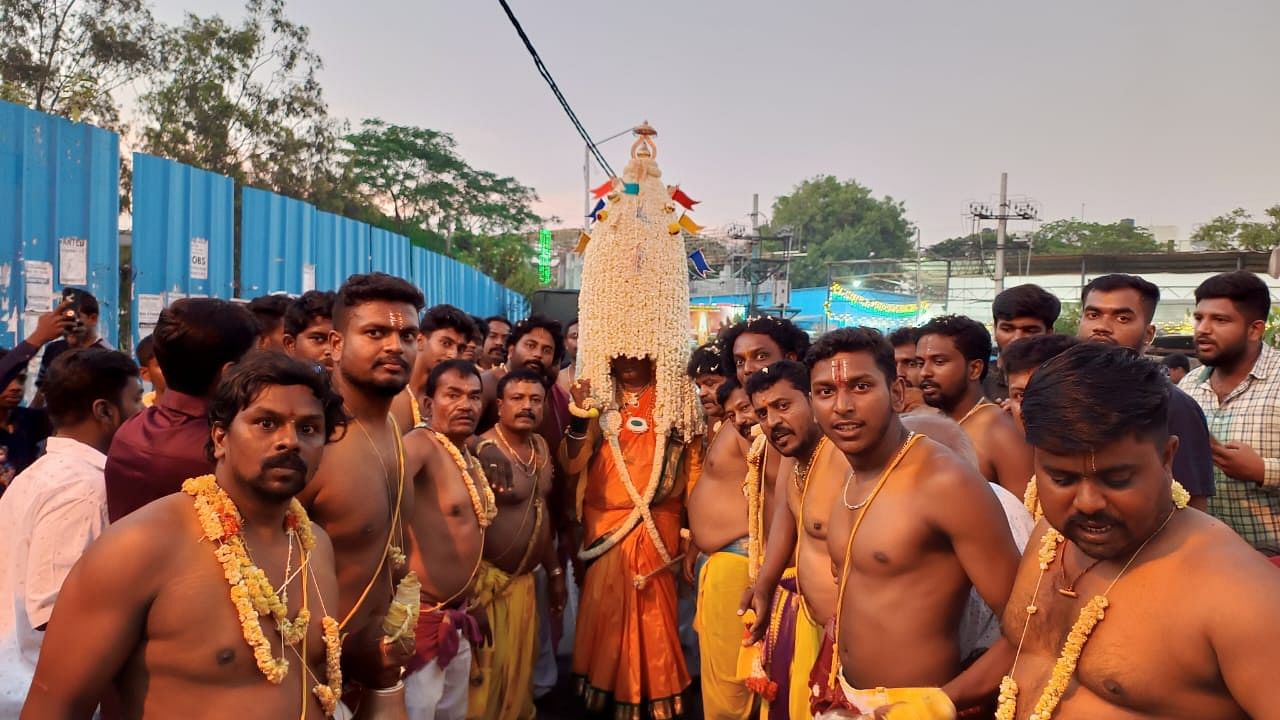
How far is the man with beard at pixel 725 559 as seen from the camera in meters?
5.12

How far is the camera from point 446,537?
4.46 metres

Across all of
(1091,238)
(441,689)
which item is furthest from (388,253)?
(1091,238)

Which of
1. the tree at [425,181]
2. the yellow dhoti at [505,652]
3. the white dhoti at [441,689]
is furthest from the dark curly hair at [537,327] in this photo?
the tree at [425,181]

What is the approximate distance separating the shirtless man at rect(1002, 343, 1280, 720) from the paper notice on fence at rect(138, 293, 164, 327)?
624 cm

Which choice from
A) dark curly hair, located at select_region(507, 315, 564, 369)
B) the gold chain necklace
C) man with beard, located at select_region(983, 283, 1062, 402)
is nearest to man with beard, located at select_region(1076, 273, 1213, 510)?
man with beard, located at select_region(983, 283, 1062, 402)

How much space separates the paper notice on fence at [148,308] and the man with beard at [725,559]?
13.3 feet

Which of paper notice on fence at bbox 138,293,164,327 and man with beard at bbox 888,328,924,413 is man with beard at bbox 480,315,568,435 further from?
paper notice on fence at bbox 138,293,164,327

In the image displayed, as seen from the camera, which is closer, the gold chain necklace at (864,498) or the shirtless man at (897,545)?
the shirtless man at (897,545)

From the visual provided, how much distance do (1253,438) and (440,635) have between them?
11.9 ft

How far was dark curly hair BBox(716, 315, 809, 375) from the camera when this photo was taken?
554cm

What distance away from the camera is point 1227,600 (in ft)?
6.05

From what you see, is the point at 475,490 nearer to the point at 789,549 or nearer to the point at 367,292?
the point at 367,292

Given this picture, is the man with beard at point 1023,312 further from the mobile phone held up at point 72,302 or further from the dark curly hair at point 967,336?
the mobile phone held up at point 72,302

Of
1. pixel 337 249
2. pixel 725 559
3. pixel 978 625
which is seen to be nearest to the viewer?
pixel 978 625
